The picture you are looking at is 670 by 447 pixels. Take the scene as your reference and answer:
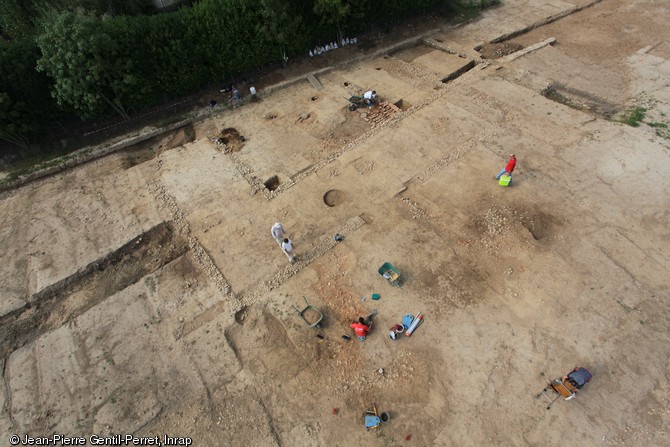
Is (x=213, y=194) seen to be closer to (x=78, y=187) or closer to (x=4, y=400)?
(x=78, y=187)

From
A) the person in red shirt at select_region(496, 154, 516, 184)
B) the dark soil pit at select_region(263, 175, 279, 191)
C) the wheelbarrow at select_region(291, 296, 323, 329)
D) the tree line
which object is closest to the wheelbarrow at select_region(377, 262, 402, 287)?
the wheelbarrow at select_region(291, 296, 323, 329)

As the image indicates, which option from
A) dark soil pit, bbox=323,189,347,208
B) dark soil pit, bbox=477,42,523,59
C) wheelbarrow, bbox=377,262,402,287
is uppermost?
dark soil pit, bbox=477,42,523,59

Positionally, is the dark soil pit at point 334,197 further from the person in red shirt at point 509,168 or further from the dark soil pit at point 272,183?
the person in red shirt at point 509,168

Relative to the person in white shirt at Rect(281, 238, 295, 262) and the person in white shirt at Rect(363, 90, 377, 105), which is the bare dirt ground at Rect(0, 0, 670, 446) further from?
the person in white shirt at Rect(363, 90, 377, 105)

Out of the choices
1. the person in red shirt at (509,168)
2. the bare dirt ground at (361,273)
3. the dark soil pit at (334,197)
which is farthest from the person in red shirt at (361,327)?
the person in red shirt at (509,168)

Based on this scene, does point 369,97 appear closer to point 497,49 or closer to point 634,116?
point 497,49

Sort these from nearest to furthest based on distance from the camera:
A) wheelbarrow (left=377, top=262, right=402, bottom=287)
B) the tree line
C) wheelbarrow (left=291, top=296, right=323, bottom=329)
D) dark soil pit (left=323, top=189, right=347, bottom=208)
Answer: wheelbarrow (left=291, top=296, right=323, bottom=329) < wheelbarrow (left=377, top=262, right=402, bottom=287) < dark soil pit (left=323, top=189, right=347, bottom=208) < the tree line

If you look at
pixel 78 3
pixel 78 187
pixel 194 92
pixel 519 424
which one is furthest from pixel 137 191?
pixel 519 424
